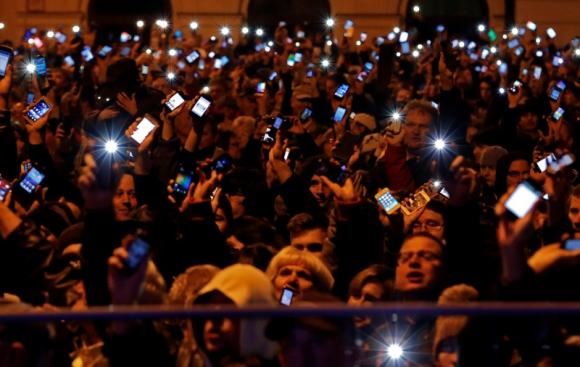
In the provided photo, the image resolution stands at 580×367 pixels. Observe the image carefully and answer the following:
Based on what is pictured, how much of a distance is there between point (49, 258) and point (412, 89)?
10261mm

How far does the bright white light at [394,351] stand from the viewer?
388 cm

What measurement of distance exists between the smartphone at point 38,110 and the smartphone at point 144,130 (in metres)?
1.63

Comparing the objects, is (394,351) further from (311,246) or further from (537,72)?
(537,72)

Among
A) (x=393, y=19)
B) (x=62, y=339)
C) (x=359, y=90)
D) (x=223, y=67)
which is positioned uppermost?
(x=393, y=19)

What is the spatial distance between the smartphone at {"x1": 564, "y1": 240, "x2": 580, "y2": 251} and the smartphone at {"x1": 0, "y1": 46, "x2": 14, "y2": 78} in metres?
4.48

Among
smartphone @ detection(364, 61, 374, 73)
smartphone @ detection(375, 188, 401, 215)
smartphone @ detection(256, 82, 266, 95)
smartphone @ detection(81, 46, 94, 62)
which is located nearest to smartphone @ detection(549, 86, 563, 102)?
smartphone @ detection(256, 82, 266, 95)

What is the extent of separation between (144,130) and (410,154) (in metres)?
2.02

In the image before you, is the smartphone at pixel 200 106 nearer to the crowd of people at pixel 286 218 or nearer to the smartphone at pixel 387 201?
the crowd of people at pixel 286 218

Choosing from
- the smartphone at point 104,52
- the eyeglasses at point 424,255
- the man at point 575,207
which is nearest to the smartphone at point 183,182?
the eyeglasses at point 424,255

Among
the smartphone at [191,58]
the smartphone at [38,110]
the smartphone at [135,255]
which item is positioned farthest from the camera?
the smartphone at [191,58]

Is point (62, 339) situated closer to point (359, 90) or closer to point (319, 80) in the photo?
point (359, 90)

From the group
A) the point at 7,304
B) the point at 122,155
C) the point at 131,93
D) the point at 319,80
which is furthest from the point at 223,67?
the point at 7,304

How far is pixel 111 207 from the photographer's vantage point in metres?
4.75

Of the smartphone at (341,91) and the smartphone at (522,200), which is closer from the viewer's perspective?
the smartphone at (522,200)
